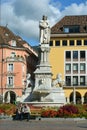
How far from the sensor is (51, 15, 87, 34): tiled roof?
98312 mm

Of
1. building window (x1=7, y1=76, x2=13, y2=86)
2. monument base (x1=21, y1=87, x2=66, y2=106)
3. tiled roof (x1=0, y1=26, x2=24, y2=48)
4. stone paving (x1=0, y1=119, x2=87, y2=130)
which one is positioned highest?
tiled roof (x1=0, y1=26, x2=24, y2=48)

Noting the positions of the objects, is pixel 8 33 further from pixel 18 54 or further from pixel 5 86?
pixel 5 86

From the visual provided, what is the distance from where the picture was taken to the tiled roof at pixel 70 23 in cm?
9831

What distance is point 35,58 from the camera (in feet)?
391

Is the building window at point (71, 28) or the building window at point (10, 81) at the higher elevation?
the building window at point (71, 28)

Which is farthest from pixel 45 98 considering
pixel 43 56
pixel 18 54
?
pixel 18 54

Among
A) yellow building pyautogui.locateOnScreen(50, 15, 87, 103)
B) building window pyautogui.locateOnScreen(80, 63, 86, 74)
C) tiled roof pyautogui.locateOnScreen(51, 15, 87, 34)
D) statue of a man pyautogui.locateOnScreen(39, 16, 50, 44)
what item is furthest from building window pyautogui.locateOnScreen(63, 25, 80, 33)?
statue of a man pyautogui.locateOnScreen(39, 16, 50, 44)

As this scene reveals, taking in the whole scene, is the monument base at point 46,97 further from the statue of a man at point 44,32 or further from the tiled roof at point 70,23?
the tiled roof at point 70,23

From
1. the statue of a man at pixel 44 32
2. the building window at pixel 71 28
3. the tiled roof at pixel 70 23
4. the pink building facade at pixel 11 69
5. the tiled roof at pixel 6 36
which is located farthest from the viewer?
the tiled roof at pixel 6 36

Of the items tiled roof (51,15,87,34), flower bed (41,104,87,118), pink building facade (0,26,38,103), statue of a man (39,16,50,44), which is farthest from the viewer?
tiled roof (51,15,87,34)

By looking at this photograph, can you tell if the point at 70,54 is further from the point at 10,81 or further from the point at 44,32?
the point at 44,32

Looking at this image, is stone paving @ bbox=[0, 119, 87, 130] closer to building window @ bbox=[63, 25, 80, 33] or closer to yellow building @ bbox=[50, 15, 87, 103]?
yellow building @ bbox=[50, 15, 87, 103]

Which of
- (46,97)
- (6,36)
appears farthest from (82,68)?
(46,97)

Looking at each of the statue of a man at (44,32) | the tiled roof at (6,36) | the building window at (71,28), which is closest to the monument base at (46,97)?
the statue of a man at (44,32)
